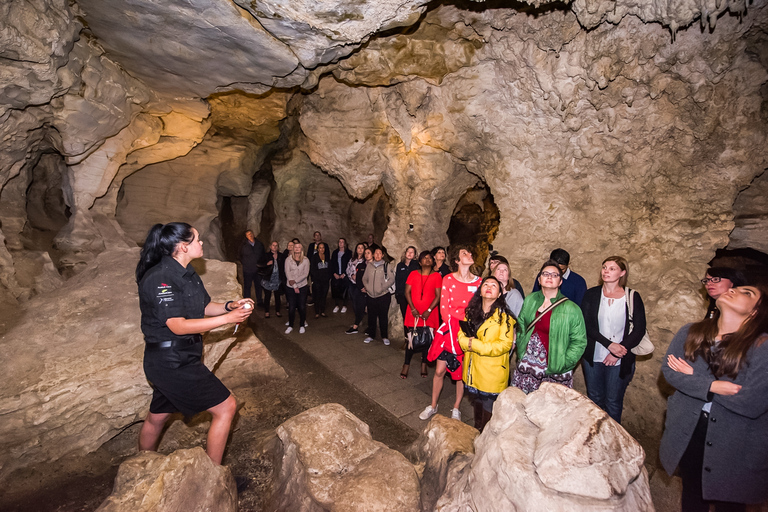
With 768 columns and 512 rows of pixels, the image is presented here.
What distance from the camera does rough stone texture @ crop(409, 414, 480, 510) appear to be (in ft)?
8.18

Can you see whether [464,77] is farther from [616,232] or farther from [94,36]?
[94,36]

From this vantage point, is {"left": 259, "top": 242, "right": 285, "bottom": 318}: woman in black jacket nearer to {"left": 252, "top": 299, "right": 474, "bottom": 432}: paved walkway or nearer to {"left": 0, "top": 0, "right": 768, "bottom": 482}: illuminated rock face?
{"left": 252, "top": 299, "right": 474, "bottom": 432}: paved walkway

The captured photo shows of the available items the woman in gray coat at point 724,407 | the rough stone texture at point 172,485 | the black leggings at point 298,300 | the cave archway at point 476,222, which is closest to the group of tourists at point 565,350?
the woman in gray coat at point 724,407

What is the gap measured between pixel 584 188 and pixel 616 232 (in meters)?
0.82

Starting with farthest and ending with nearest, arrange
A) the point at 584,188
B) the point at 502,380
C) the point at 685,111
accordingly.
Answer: the point at 584,188 < the point at 685,111 < the point at 502,380

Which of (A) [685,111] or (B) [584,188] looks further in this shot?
(B) [584,188]

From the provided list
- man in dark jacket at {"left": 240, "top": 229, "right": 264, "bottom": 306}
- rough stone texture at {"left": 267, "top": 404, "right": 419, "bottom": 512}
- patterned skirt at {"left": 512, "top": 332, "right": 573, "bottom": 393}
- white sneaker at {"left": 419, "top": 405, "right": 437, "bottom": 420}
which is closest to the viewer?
rough stone texture at {"left": 267, "top": 404, "right": 419, "bottom": 512}

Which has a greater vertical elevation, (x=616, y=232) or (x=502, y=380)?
(x=616, y=232)

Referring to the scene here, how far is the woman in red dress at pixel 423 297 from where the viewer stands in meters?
5.16

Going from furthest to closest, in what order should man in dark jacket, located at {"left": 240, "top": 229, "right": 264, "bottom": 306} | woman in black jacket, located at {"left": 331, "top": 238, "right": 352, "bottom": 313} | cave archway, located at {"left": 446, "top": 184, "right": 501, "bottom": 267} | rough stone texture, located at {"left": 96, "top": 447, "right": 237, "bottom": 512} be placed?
cave archway, located at {"left": 446, "top": 184, "right": 501, "bottom": 267}, woman in black jacket, located at {"left": 331, "top": 238, "right": 352, "bottom": 313}, man in dark jacket, located at {"left": 240, "top": 229, "right": 264, "bottom": 306}, rough stone texture, located at {"left": 96, "top": 447, "right": 237, "bottom": 512}

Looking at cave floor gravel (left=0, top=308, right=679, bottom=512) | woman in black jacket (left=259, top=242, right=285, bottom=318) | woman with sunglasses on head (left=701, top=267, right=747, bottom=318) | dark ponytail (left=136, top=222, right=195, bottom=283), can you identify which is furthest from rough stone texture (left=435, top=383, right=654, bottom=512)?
woman in black jacket (left=259, top=242, right=285, bottom=318)

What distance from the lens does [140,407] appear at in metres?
3.66

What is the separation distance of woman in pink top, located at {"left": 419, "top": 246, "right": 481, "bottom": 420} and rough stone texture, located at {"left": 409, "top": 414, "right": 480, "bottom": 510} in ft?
3.37

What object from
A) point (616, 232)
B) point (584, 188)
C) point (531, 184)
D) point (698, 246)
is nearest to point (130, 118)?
point (531, 184)
